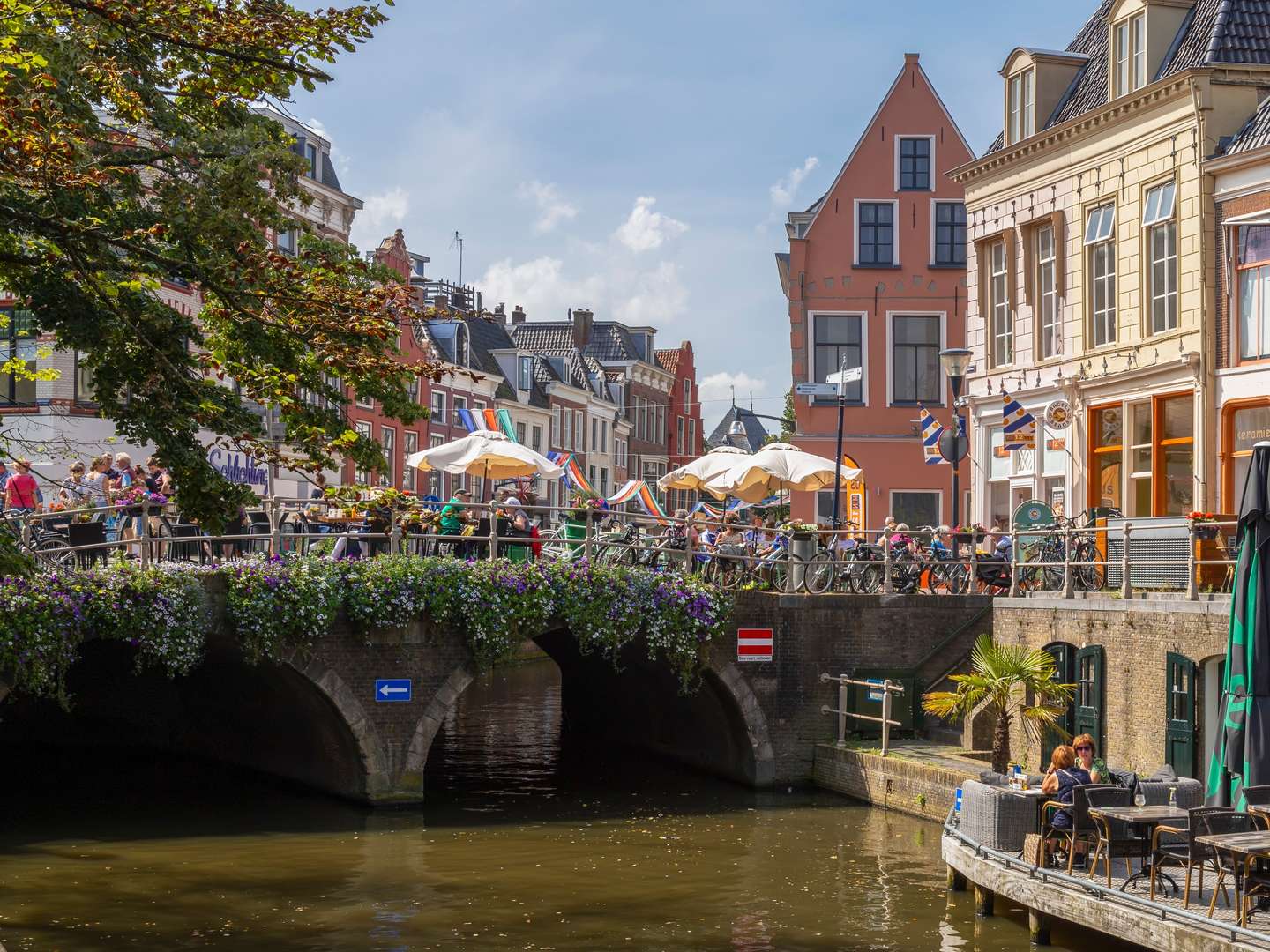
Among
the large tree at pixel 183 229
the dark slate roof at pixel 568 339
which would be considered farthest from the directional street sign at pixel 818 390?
the dark slate roof at pixel 568 339

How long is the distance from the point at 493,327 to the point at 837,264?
30763mm

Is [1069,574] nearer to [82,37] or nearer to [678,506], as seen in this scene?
[82,37]

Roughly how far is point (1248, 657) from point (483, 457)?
1294 centimetres

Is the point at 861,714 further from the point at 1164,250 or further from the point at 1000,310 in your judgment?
the point at 1000,310

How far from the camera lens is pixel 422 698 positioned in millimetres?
22484

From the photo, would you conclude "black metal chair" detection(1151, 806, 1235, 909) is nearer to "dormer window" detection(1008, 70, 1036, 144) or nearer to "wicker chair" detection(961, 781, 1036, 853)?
"wicker chair" detection(961, 781, 1036, 853)

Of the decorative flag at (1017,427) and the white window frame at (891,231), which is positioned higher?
the white window frame at (891,231)

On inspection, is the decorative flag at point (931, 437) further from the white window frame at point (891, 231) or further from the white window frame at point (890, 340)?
the white window frame at point (891, 231)

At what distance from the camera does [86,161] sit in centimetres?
1177

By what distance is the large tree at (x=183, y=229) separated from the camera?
1065 cm

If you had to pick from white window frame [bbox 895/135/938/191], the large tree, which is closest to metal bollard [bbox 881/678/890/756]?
the large tree

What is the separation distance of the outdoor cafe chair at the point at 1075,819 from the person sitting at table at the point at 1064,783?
0.03 meters

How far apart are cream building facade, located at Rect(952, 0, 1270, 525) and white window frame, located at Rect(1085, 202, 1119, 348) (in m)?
0.03

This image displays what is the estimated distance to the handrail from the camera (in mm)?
11953
